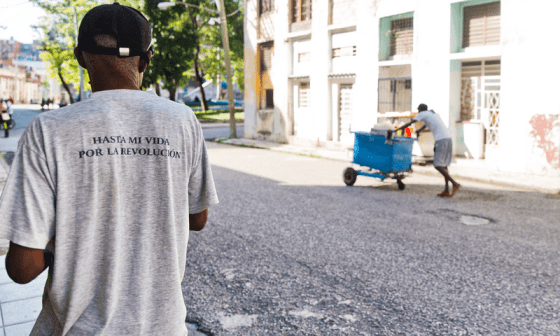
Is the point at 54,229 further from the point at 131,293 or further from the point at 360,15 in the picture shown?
the point at 360,15

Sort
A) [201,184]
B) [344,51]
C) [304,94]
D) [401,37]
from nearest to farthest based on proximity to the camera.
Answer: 1. [201,184]
2. [401,37]
3. [344,51]
4. [304,94]

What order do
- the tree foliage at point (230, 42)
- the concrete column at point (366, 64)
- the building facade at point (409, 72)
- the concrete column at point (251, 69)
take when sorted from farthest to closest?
the tree foliage at point (230, 42), the concrete column at point (251, 69), the concrete column at point (366, 64), the building facade at point (409, 72)

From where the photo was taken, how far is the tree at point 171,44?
122ft

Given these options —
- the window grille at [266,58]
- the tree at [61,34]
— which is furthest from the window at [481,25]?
the tree at [61,34]

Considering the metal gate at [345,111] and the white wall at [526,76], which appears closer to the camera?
the white wall at [526,76]

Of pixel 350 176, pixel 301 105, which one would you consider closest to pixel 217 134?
pixel 301 105

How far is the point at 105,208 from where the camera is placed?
1630 millimetres

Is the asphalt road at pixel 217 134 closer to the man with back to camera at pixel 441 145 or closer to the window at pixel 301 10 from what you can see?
the window at pixel 301 10

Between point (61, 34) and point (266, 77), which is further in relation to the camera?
point (61, 34)

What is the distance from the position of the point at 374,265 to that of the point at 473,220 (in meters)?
3.10

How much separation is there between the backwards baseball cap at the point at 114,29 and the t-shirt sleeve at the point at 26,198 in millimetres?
382

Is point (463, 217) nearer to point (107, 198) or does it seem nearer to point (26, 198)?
point (107, 198)

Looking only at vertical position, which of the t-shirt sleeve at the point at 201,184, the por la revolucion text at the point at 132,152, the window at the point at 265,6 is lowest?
the t-shirt sleeve at the point at 201,184

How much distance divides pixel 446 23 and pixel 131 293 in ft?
50.0
